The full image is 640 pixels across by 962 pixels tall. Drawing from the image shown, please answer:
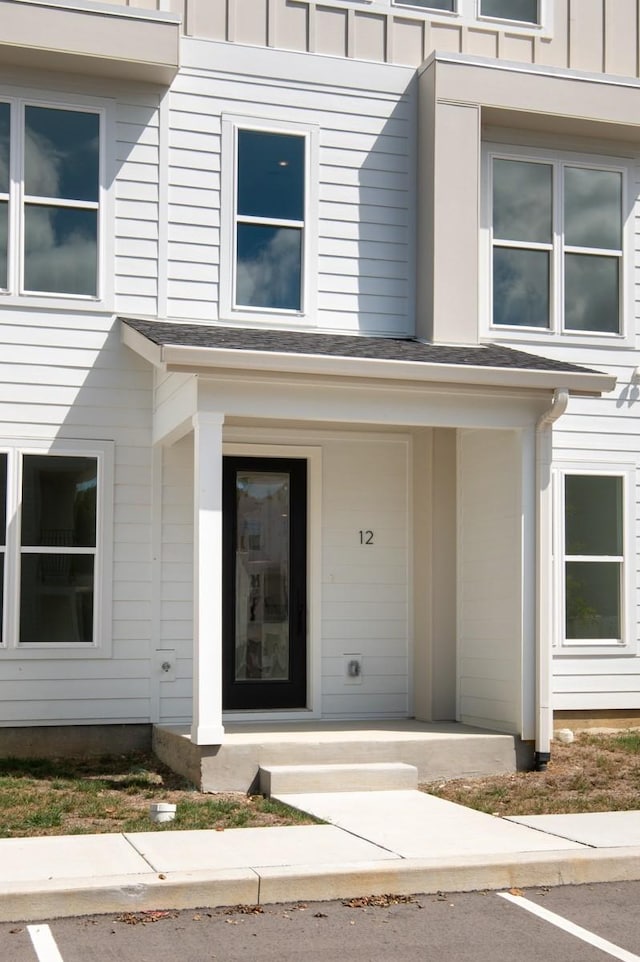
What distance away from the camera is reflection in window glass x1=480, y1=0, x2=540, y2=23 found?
12.6 meters

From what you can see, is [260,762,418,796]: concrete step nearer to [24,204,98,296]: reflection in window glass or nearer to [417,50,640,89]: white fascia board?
[24,204,98,296]: reflection in window glass

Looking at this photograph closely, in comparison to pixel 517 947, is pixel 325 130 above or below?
above

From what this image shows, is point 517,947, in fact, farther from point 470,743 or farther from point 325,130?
point 325,130

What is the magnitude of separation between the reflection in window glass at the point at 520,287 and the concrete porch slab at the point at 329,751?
13.7ft

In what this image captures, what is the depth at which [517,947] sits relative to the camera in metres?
5.74

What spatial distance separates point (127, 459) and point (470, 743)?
3.91m

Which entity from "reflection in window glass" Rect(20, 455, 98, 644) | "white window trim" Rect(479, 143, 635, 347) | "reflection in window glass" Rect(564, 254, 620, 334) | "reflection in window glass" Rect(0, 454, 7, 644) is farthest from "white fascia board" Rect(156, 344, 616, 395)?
"reflection in window glass" Rect(564, 254, 620, 334)

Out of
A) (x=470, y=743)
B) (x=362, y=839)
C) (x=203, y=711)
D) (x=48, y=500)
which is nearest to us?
(x=362, y=839)

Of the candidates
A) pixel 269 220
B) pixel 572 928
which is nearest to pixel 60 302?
pixel 269 220

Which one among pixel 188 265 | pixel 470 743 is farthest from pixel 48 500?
pixel 470 743

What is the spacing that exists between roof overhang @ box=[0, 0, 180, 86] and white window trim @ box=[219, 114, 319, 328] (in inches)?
35.8

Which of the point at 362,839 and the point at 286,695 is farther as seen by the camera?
the point at 286,695

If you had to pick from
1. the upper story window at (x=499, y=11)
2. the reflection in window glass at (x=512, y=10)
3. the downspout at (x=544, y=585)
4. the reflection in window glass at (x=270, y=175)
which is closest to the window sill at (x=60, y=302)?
the reflection in window glass at (x=270, y=175)

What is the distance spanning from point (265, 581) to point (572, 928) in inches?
241
